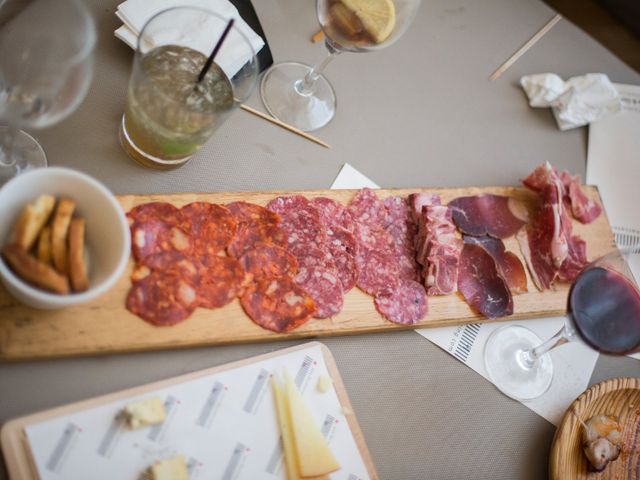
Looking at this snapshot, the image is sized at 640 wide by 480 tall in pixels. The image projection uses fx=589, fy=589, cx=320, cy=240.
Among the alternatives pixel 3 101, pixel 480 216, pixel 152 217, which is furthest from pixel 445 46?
pixel 3 101

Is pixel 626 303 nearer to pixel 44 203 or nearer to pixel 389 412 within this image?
pixel 389 412

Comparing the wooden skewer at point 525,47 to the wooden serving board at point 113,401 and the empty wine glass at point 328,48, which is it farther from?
the wooden serving board at point 113,401

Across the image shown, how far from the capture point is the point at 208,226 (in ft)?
3.14

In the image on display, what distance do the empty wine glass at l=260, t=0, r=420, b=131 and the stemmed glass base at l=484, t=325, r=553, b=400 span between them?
0.55 meters

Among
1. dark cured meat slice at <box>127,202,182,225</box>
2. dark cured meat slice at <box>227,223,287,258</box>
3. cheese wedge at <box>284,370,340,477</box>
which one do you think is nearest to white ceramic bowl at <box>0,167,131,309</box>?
dark cured meat slice at <box>127,202,182,225</box>

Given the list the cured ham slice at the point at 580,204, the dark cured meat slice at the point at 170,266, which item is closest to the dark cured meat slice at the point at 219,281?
the dark cured meat slice at the point at 170,266

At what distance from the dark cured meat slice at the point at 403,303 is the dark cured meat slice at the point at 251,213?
0.23 meters

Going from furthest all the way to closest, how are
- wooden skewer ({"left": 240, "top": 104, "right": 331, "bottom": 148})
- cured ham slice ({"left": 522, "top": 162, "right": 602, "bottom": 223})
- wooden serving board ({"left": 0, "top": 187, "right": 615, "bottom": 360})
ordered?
cured ham slice ({"left": 522, "top": 162, "right": 602, "bottom": 223}) < wooden skewer ({"left": 240, "top": 104, "right": 331, "bottom": 148}) < wooden serving board ({"left": 0, "top": 187, "right": 615, "bottom": 360})

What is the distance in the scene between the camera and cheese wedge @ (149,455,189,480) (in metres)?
0.79

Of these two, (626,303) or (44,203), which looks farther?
(626,303)

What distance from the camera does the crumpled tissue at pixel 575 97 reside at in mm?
1375

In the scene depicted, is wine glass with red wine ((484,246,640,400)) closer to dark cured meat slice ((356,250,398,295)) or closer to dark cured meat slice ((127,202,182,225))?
dark cured meat slice ((356,250,398,295))

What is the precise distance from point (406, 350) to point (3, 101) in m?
0.74

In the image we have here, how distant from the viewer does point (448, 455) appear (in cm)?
101
